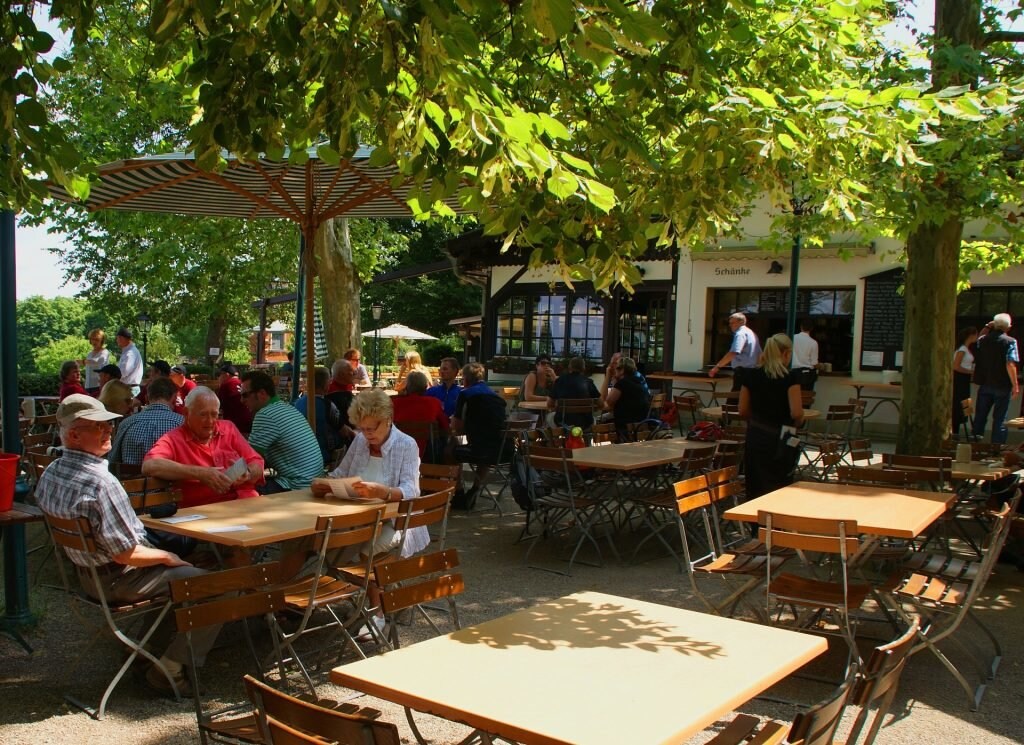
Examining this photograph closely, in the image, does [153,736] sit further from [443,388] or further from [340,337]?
[340,337]

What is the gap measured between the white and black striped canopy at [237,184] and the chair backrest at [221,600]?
297 cm

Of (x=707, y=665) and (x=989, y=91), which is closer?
(x=707, y=665)

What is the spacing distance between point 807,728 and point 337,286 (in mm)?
14669

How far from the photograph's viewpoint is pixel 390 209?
9477 mm

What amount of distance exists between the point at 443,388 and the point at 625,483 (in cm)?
305

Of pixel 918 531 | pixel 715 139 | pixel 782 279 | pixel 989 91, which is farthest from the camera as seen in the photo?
pixel 782 279

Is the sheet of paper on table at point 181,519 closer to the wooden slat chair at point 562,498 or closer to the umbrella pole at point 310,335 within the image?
the umbrella pole at point 310,335

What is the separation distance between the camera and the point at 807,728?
2379 millimetres

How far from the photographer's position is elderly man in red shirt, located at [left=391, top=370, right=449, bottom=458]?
8.94 meters

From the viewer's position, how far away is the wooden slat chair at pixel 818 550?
4.44 m

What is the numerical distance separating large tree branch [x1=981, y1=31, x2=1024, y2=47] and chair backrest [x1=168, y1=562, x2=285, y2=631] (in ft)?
28.1

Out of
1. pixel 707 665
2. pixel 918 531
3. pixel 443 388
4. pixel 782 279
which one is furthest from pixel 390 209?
pixel 782 279

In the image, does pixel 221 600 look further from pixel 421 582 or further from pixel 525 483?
pixel 525 483

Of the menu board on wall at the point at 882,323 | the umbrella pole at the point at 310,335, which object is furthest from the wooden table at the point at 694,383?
the umbrella pole at the point at 310,335
